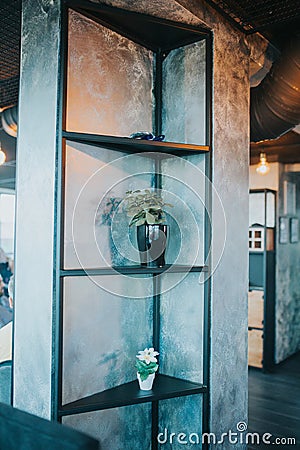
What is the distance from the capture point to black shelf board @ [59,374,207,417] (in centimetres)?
186

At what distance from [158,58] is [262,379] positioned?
3885 millimetres

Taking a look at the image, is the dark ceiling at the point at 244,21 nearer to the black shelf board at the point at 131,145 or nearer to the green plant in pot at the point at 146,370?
the black shelf board at the point at 131,145

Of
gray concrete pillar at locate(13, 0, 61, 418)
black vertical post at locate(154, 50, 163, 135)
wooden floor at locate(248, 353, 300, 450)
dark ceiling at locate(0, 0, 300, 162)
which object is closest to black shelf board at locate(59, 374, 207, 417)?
gray concrete pillar at locate(13, 0, 61, 418)

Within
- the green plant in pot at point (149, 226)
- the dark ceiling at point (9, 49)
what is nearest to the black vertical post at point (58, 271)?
the green plant in pot at point (149, 226)

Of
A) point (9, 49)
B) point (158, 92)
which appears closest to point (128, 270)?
point (158, 92)

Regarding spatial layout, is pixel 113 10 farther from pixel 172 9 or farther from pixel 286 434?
pixel 286 434

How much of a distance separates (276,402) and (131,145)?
3.27 m

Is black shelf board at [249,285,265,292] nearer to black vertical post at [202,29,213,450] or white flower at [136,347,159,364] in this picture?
A: black vertical post at [202,29,213,450]

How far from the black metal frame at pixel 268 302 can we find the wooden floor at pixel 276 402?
18 centimetres

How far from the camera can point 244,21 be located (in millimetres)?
2400

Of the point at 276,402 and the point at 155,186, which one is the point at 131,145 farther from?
the point at 276,402

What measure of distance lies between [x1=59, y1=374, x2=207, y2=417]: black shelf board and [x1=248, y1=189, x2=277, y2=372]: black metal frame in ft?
11.1

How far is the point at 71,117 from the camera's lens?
6.46 ft

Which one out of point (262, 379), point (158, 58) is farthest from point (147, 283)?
point (262, 379)
